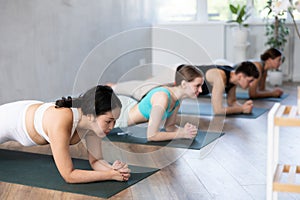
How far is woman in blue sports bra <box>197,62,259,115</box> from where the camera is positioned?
451 cm

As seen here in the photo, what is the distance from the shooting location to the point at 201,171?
3.13 metres

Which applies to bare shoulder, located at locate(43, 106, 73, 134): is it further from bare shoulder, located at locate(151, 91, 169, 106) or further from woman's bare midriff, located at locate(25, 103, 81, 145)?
bare shoulder, located at locate(151, 91, 169, 106)

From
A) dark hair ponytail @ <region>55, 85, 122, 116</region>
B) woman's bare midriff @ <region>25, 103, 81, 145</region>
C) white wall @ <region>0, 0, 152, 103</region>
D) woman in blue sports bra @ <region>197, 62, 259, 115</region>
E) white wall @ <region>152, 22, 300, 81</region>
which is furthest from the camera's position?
white wall @ <region>152, 22, 300, 81</region>

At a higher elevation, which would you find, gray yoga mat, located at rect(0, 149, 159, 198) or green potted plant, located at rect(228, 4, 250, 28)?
green potted plant, located at rect(228, 4, 250, 28)

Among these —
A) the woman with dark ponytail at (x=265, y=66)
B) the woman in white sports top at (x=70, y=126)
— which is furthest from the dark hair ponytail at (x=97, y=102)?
the woman with dark ponytail at (x=265, y=66)

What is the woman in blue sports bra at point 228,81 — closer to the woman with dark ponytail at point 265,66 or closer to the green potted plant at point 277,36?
the woman with dark ponytail at point 265,66

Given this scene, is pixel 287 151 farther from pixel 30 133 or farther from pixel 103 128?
pixel 30 133

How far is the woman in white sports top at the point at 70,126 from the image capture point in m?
2.70

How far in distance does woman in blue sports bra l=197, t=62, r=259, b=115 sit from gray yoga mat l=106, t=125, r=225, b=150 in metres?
0.48

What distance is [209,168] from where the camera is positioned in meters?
3.20

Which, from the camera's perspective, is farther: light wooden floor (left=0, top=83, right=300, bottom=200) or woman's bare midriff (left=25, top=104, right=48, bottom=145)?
woman's bare midriff (left=25, top=104, right=48, bottom=145)

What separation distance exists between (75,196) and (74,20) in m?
3.18

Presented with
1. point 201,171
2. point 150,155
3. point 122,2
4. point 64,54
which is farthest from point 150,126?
point 122,2

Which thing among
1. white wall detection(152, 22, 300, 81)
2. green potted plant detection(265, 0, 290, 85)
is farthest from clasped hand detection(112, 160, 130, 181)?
green potted plant detection(265, 0, 290, 85)
